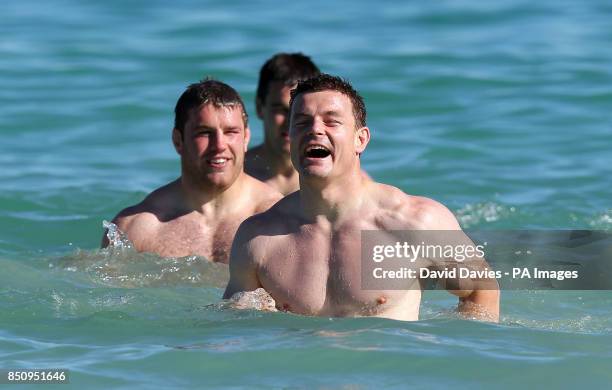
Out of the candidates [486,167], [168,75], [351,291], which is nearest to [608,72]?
[486,167]

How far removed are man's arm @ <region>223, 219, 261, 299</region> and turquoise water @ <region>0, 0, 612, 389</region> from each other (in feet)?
0.55

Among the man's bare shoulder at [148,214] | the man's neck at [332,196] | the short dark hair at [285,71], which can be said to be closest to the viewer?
the man's neck at [332,196]

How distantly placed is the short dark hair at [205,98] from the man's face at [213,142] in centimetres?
3

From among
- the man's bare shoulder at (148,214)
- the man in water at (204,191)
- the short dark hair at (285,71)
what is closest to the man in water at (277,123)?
the short dark hair at (285,71)

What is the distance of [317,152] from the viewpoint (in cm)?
630

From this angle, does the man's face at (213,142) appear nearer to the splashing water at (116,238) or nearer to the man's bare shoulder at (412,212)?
the splashing water at (116,238)

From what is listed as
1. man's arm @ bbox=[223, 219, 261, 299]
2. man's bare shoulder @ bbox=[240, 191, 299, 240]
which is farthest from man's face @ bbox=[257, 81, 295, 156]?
man's arm @ bbox=[223, 219, 261, 299]

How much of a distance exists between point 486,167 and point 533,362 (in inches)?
213

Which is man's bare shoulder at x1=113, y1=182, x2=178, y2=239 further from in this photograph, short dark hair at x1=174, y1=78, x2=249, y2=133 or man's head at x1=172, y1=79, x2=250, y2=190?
short dark hair at x1=174, y1=78, x2=249, y2=133

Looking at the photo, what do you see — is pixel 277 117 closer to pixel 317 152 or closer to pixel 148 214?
pixel 148 214

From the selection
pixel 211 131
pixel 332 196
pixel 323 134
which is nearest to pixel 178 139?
pixel 211 131

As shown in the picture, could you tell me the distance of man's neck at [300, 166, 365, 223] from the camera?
6344mm

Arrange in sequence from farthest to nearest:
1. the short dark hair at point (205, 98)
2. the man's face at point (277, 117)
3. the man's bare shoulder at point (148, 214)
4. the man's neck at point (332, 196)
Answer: the man's face at point (277, 117)
the man's bare shoulder at point (148, 214)
the short dark hair at point (205, 98)
the man's neck at point (332, 196)

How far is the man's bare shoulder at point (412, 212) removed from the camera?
20.6 feet
